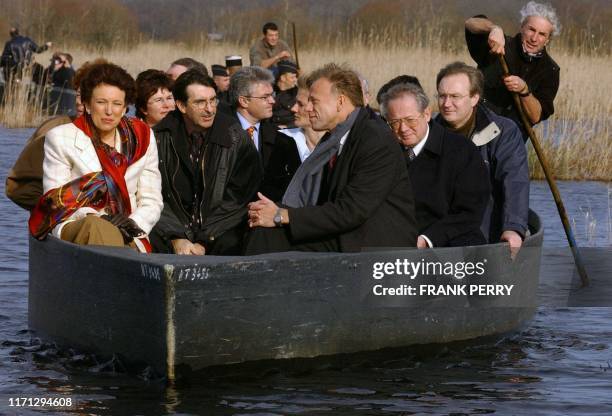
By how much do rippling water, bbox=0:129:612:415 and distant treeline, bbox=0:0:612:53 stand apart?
73.4 feet

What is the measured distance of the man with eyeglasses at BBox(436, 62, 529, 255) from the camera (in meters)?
8.59

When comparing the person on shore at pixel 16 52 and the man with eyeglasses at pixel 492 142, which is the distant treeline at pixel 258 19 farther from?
the man with eyeglasses at pixel 492 142

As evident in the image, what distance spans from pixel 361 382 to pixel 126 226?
129 cm

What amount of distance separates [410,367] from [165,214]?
1.59 m

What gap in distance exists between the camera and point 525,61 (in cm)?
1014

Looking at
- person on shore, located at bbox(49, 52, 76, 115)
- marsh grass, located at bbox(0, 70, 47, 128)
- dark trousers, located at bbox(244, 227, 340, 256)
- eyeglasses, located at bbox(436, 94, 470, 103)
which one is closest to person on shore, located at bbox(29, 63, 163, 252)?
dark trousers, located at bbox(244, 227, 340, 256)

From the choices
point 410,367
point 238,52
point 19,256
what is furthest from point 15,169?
point 238,52

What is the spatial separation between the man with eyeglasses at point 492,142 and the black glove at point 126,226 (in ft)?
6.20

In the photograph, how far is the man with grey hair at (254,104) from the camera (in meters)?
10.0

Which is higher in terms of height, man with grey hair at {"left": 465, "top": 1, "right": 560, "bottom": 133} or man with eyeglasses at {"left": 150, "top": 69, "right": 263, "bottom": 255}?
man with grey hair at {"left": 465, "top": 1, "right": 560, "bottom": 133}

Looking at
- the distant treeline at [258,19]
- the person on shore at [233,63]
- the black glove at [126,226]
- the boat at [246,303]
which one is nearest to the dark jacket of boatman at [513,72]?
the boat at [246,303]

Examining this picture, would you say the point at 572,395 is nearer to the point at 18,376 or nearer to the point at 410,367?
the point at 410,367

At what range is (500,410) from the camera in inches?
283

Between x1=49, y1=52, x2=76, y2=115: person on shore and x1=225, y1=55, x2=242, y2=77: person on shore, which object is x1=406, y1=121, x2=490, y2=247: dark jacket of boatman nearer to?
x1=225, y1=55, x2=242, y2=77: person on shore
